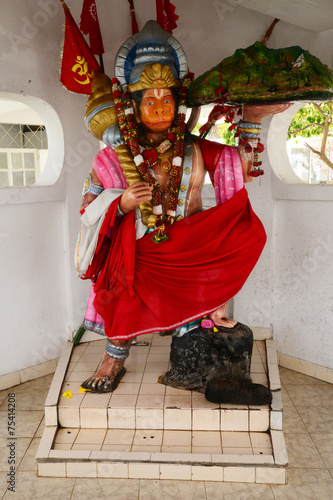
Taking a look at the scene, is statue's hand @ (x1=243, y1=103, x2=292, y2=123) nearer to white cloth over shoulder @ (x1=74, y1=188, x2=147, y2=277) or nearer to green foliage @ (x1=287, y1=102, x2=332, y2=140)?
white cloth over shoulder @ (x1=74, y1=188, x2=147, y2=277)

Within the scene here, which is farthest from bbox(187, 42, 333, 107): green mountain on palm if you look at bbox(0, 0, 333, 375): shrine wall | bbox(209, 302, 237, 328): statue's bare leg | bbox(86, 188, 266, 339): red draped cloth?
bbox(209, 302, 237, 328): statue's bare leg

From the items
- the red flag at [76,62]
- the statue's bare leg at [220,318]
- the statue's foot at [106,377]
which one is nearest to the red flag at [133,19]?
the red flag at [76,62]

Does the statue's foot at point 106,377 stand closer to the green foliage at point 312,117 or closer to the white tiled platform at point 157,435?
the white tiled platform at point 157,435

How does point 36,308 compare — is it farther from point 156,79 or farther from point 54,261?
point 156,79

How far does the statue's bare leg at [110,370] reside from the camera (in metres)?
2.97

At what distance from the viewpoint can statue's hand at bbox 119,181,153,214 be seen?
8.77ft

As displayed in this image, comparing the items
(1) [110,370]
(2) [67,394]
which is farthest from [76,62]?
(2) [67,394]

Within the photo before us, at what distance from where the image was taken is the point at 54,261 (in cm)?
382

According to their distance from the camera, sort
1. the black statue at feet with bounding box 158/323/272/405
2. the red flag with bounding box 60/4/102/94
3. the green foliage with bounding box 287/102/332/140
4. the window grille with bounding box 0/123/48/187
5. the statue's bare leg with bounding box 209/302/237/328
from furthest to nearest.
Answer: the window grille with bounding box 0/123/48/187
the green foliage with bounding box 287/102/332/140
the red flag with bounding box 60/4/102/94
the statue's bare leg with bounding box 209/302/237/328
the black statue at feet with bounding box 158/323/272/405

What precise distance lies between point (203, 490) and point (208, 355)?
2.43 ft

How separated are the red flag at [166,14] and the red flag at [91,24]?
0.43 meters

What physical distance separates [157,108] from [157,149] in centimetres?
24

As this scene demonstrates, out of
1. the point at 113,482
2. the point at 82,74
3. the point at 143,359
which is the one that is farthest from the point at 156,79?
the point at 113,482

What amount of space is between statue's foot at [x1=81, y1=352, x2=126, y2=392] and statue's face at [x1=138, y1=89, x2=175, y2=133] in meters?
1.51
